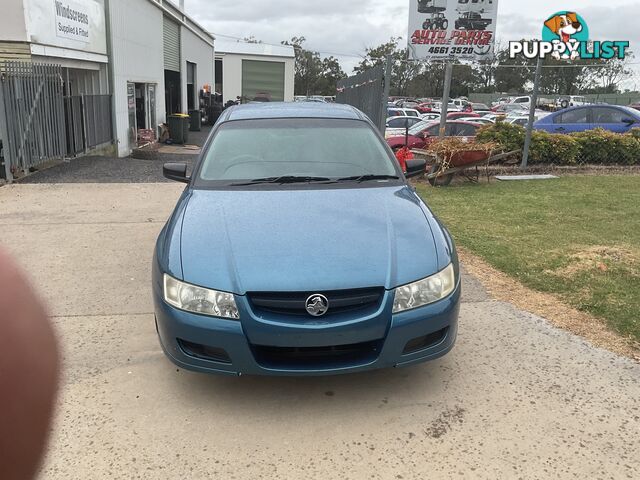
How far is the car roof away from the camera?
4941mm

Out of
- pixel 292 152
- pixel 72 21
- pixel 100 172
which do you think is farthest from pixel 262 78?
pixel 292 152

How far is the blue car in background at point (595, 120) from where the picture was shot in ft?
44.8

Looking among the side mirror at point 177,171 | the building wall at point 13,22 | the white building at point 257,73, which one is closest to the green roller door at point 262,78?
the white building at point 257,73

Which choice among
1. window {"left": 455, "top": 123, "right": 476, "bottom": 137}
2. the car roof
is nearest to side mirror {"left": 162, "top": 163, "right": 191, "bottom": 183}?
the car roof

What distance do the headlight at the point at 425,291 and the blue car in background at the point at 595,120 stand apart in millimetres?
12124

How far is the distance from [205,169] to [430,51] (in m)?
9.99

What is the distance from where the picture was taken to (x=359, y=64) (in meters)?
74.0

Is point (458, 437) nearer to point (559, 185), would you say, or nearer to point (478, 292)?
point (478, 292)

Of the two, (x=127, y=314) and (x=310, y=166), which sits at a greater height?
(x=310, y=166)

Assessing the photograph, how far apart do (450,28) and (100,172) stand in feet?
27.8

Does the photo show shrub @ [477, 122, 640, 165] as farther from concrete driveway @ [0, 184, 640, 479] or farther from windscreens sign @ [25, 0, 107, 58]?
windscreens sign @ [25, 0, 107, 58]

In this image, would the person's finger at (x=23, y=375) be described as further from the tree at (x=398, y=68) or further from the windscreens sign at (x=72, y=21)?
the tree at (x=398, y=68)

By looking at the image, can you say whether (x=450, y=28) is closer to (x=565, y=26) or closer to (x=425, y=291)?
(x=565, y=26)

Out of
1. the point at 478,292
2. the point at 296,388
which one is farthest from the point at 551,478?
the point at 478,292
